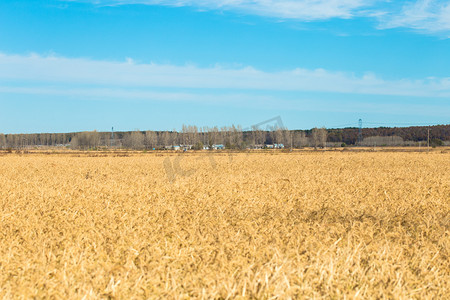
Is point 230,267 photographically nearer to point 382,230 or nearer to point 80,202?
point 382,230

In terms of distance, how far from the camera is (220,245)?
5.27m

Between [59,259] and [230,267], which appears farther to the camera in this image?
[59,259]

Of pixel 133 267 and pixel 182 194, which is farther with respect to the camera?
pixel 182 194

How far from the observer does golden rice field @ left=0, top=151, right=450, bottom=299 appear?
12.9 ft

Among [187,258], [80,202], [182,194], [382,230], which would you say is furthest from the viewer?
[182,194]

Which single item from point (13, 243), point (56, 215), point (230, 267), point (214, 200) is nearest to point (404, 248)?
point (230, 267)

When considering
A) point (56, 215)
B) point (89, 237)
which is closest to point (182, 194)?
point (56, 215)

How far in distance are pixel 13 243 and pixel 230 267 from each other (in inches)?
121

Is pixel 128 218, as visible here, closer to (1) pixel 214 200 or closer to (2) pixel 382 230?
(1) pixel 214 200

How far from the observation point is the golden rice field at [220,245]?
3.92m

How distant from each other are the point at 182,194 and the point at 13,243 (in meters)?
4.60

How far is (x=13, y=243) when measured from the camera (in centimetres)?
560

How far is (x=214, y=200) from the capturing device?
8.84 meters

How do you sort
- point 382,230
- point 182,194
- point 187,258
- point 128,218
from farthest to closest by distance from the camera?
point 182,194
point 128,218
point 382,230
point 187,258
